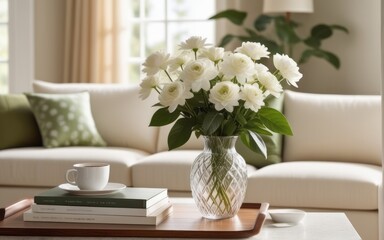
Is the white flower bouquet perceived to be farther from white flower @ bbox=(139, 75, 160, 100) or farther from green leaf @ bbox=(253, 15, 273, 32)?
green leaf @ bbox=(253, 15, 273, 32)

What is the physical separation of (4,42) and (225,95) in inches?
185

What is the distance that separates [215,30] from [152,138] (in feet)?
4.92

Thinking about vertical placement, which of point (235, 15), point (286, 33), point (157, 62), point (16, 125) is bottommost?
point (16, 125)

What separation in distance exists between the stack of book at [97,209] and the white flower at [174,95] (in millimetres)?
339

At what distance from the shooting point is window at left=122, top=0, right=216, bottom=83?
6.57 m

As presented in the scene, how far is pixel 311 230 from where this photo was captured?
9.00 feet

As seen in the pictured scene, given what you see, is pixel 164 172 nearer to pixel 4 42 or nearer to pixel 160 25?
pixel 160 25

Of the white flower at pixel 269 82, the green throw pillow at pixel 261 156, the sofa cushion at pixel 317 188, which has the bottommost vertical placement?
the sofa cushion at pixel 317 188

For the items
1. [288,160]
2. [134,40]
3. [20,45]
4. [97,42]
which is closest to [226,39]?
[134,40]

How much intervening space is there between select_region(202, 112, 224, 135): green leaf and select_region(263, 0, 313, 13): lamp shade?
10.4 ft

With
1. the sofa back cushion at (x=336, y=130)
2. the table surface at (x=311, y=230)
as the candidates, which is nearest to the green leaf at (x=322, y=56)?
the sofa back cushion at (x=336, y=130)

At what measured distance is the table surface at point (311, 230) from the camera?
2639 millimetres

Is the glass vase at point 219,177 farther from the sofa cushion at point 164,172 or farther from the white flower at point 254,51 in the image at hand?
the sofa cushion at point 164,172

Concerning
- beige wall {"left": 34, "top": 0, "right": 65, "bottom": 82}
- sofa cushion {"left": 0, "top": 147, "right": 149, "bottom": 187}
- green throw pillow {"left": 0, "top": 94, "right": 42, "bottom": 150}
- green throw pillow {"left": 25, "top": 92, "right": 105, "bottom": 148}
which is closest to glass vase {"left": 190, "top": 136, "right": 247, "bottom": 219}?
sofa cushion {"left": 0, "top": 147, "right": 149, "bottom": 187}
